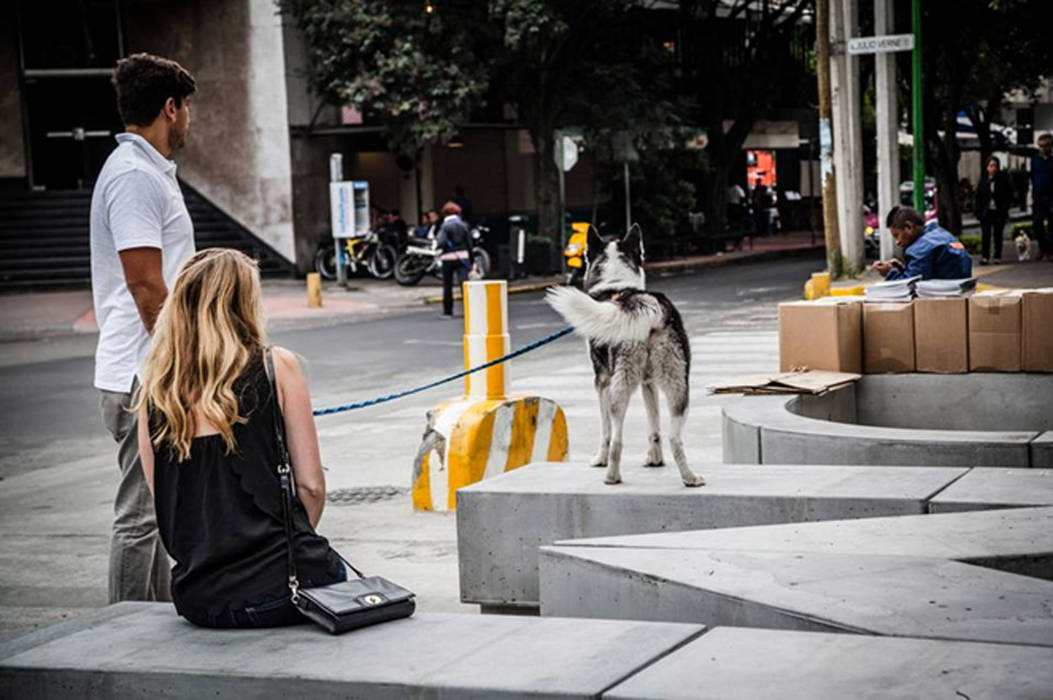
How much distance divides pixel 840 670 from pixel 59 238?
29762mm

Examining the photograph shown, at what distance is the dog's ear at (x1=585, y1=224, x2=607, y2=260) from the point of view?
6.62 m

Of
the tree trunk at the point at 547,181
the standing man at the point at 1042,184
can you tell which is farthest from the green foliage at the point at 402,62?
the standing man at the point at 1042,184

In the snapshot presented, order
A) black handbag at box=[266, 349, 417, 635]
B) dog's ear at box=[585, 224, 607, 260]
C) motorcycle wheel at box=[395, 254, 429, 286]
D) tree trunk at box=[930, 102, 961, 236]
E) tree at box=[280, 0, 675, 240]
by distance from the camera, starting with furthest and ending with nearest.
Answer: tree trunk at box=[930, 102, 961, 236], motorcycle wheel at box=[395, 254, 429, 286], tree at box=[280, 0, 675, 240], dog's ear at box=[585, 224, 607, 260], black handbag at box=[266, 349, 417, 635]

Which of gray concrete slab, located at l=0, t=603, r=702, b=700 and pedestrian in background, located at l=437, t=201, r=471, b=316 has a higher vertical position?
pedestrian in background, located at l=437, t=201, r=471, b=316

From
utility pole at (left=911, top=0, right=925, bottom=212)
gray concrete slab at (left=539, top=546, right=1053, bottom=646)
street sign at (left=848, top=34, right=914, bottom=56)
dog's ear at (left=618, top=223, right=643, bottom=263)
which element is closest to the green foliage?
utility pole at (left=911, top=0, right=925, bottom=212)

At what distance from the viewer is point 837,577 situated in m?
4.61

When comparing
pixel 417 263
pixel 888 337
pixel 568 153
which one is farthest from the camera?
pixel 568 153

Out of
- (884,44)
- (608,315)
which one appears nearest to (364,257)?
(884,44)

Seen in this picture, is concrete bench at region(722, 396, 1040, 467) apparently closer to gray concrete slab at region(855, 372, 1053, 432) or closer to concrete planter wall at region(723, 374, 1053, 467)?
concrete planter wall at region(723, 374, 1053, 467)

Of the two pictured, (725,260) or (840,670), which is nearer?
(840,670)

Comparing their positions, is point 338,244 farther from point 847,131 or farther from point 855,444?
point 855,444

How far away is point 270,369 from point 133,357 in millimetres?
1185

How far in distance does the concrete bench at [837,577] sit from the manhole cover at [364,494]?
3.97 meters

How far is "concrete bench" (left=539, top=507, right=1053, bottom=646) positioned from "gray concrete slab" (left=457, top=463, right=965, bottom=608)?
336 millimetres
